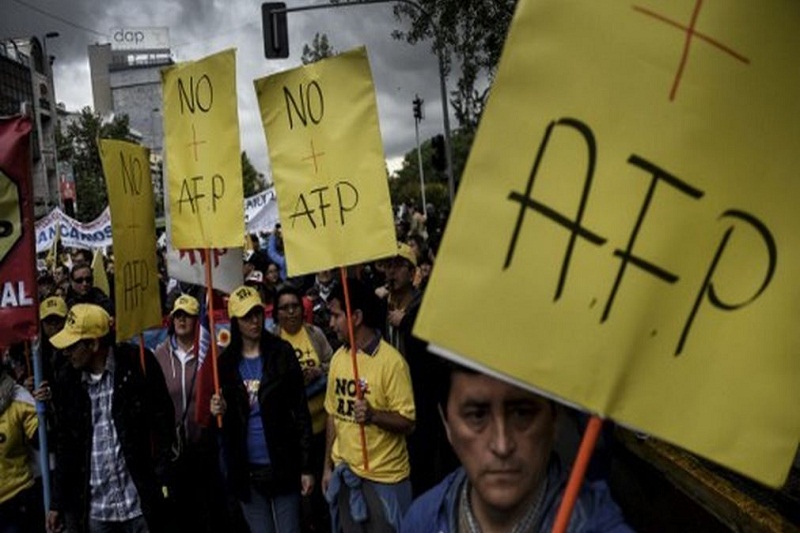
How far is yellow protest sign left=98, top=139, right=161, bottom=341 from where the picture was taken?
4215 mm

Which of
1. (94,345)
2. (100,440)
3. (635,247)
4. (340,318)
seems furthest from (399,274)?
(635,247)

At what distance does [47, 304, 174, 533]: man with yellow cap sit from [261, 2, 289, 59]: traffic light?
380 inches

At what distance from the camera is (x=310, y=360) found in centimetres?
495

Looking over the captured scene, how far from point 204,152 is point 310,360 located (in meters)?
1.56

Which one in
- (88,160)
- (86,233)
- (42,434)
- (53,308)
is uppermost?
(53,308)

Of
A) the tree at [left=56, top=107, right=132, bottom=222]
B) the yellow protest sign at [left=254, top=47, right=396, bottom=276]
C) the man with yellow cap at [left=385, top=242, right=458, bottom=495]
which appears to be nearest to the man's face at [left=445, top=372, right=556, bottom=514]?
the yellow protest sign at [left=254, top=47, right=396, bottom=276]

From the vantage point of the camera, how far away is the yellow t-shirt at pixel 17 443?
13.3 ft

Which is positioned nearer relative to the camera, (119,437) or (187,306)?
(119,437)

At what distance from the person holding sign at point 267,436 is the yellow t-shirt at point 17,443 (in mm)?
1062

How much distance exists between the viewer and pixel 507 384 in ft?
5.24

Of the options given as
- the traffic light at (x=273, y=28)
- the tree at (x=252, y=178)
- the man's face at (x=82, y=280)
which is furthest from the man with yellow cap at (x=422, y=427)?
the tree at (x=252, y=178)

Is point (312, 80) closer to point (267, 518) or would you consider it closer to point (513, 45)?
point (267, 518)

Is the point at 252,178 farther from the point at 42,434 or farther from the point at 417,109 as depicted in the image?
the point at 42,434

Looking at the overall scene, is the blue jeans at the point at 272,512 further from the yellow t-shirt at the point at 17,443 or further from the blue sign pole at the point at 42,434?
the yellow t-shirt at the point at 17,443
